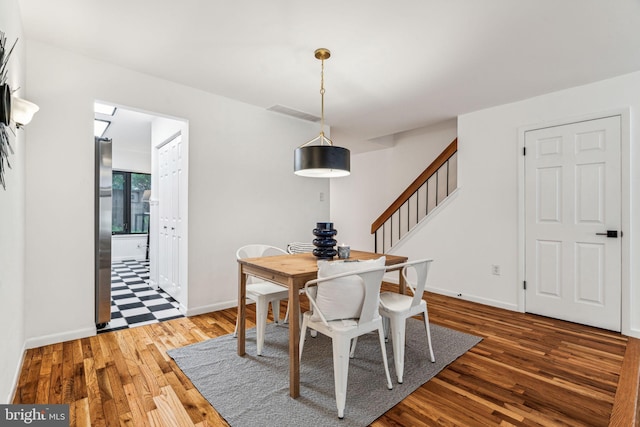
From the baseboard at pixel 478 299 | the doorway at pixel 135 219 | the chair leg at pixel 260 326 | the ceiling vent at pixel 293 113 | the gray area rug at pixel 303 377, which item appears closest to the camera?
the gray area rug at pixel 303 377

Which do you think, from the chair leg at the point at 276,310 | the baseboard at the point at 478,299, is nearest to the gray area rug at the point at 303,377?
the chair leg at the point at 276,310

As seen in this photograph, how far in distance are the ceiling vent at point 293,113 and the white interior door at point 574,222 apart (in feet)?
8.62

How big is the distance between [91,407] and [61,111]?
2315 millimetres

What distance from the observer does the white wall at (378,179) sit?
5.22 metres

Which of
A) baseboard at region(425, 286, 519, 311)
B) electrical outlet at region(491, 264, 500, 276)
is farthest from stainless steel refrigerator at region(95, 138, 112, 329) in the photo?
electrical outlet at region(491, 264, 500, 276)

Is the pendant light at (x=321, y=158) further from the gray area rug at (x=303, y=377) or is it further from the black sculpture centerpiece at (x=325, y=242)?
the gray area rug at (x=303, y=377)

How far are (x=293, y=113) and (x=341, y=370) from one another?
3283 mm

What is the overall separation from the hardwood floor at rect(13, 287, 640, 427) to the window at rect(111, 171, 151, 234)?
5.03 meters

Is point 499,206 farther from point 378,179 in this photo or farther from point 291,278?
point 291,278

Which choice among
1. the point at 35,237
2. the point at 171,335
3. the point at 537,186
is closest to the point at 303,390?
the point at 171,335

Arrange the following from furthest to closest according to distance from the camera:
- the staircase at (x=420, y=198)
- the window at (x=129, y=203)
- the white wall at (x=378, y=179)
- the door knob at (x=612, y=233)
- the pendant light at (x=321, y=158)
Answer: the window at (x=129, y=203)
the white wall at (x=378, y=179)
the staircase at (x=420, y=198)
the door knob at (x=612, y=233)
the pendant light at (x=321, y=158)

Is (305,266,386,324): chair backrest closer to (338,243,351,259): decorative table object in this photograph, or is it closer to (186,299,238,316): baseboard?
(338,243,351,259): decorative table object

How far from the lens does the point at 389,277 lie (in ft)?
16.3

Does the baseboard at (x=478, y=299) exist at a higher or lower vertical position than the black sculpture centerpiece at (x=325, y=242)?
lower
